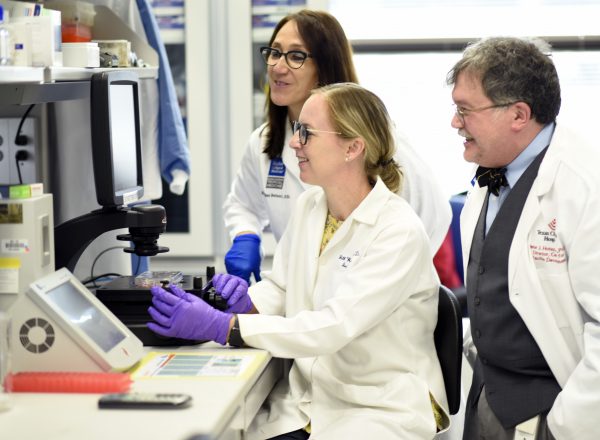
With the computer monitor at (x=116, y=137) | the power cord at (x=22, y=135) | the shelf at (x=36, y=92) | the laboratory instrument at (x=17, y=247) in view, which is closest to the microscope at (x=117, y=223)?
the computer monitor at (x=116, y=137)

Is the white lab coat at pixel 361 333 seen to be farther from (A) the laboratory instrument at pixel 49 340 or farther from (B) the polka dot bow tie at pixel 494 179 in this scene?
(A) the laboratory instrument at pixel 49 340

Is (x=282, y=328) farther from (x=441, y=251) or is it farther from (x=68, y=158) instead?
(x=441, y=251)

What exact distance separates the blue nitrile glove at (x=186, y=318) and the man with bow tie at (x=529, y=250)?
23.9 inches

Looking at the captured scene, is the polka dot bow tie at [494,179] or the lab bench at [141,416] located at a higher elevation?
the polka dot bow tie at [494,179]

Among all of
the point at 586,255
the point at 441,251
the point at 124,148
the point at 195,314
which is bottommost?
the point at 441,251

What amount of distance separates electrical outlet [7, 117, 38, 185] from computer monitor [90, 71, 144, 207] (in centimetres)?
35

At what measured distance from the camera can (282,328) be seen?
1.99m

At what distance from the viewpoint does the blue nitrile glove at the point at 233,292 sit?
220 centimetres

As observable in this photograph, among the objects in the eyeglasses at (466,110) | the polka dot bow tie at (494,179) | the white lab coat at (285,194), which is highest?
the eyeglasses at (466,110)

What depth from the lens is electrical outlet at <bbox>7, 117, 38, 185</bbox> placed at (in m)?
2.46

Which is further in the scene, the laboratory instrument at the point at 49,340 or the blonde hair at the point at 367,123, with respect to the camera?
the blonde hair at the point at 367,123

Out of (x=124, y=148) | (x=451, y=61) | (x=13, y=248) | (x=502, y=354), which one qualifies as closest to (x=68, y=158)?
(x=124, y=148)

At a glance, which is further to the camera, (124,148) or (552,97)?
(124,148)

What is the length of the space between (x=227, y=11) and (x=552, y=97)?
2341 mm
